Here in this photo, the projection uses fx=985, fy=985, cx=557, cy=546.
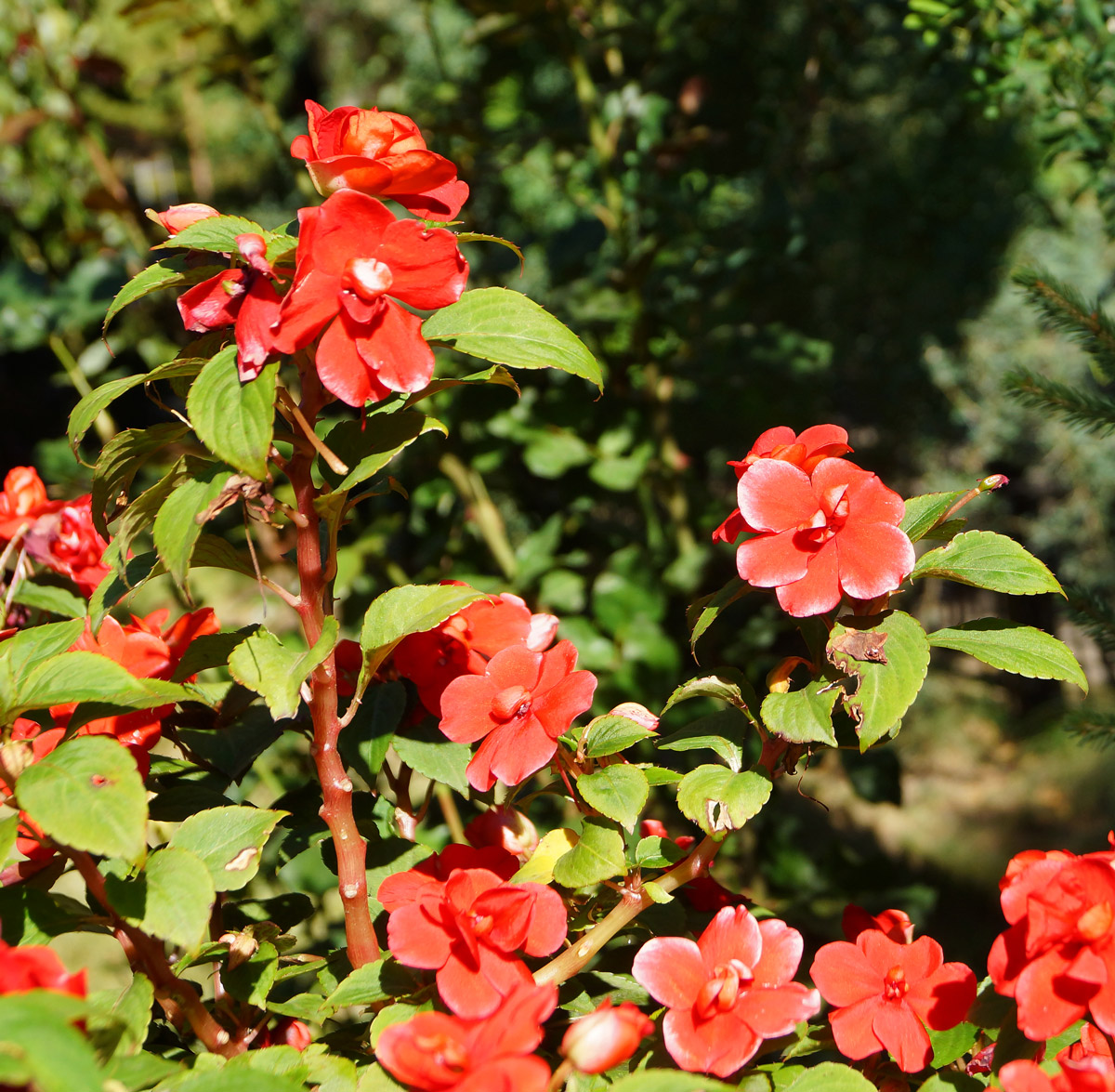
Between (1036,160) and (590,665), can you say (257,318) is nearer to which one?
(590,665)

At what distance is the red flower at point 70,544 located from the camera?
2.26 ft

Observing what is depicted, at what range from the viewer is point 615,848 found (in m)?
0.49

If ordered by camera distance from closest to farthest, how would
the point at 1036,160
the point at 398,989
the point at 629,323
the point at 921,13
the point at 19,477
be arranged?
the point at 398,989 → the point at 19,477 → the point at 921,13 → the point at 629,323 → the point at 1036,160

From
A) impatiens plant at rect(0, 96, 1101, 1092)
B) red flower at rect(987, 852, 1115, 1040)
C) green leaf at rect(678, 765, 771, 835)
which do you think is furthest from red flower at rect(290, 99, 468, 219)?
red flower at rect(987, 852, 1115, 1040)

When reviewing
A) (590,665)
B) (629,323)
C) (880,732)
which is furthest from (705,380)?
(880,732)

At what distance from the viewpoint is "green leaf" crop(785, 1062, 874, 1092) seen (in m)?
0.45

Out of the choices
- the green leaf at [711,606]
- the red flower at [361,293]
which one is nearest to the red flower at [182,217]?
the red flower at [361,293]

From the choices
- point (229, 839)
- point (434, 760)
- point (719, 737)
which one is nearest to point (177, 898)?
point (229, 839)

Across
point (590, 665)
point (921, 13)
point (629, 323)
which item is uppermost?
point (921, 13)

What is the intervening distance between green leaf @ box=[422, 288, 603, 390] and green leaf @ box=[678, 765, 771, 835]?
→ 0.20 m

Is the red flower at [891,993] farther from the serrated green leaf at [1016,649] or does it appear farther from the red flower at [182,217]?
the red flower at [182,217]

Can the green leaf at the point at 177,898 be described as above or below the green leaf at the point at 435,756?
above

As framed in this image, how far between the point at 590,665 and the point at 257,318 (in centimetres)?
76

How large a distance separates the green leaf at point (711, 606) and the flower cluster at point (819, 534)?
0.02 m
